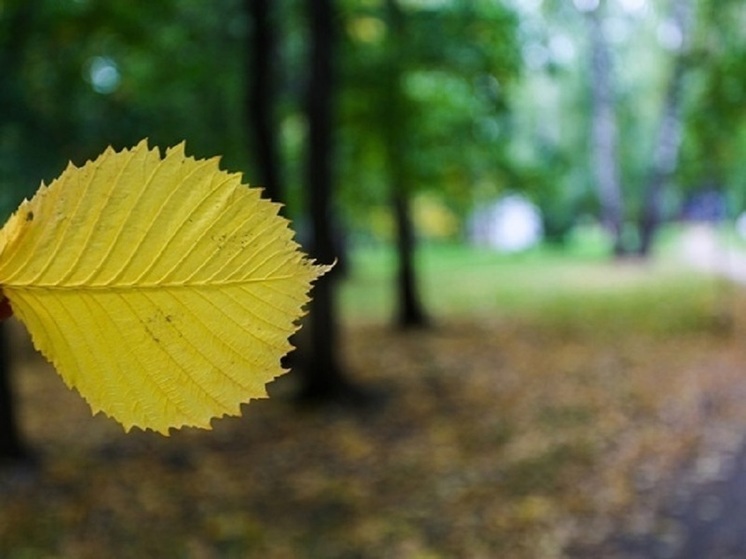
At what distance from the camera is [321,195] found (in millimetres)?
8969

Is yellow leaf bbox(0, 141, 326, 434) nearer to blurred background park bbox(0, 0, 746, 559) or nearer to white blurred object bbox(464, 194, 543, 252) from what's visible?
blurred background park bbox(0, 0, 746, 559)

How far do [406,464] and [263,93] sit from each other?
13.8 feet

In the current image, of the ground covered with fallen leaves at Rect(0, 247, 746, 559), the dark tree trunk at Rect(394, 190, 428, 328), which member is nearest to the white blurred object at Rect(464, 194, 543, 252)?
the dark tree trunk at Rect(394, 190, 428, 328)

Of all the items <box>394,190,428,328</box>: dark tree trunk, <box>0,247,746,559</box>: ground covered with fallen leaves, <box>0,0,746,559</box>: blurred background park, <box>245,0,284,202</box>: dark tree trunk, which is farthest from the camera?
<box>394,190,428,328</box>: dark tree trunk

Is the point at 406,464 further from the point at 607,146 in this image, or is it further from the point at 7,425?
the point at 607,146

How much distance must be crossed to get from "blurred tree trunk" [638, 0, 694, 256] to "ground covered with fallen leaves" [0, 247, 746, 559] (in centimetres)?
982

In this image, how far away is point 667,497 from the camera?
6.70m

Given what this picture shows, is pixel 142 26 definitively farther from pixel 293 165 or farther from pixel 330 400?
pixel 293 165

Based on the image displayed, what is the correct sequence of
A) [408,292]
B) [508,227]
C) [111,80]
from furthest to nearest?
[508,227] < [408,292] < [111,80]

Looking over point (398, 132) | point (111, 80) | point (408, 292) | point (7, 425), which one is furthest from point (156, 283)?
point (408, 292)

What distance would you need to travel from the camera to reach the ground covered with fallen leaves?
6.00 metres

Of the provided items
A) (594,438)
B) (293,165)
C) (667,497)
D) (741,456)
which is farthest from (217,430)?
(293,165)

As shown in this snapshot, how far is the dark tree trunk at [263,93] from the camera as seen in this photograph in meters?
8.92

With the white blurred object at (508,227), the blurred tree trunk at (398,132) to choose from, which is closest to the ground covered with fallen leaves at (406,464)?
the blurred tree trunk at (398,132)
